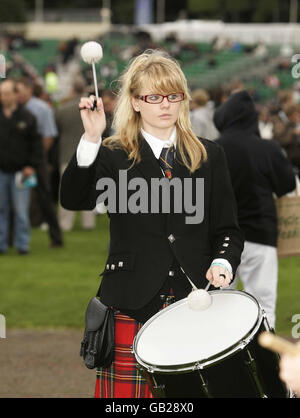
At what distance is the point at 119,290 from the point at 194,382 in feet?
2.04

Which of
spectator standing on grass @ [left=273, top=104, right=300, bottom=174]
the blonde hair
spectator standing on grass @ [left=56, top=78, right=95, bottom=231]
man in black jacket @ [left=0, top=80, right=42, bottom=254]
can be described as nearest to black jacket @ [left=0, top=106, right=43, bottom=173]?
man in black jacket @ [left=0, top=80, right=42, bottom=254]

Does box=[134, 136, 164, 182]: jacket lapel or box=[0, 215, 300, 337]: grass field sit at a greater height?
box=[134, 136, 164, 182]: jacket lapel

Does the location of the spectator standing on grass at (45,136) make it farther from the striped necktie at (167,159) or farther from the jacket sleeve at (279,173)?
the striped necktie at (167,159)

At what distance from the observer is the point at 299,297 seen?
366 inches

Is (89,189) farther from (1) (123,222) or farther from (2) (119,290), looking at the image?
(2) (119,290)

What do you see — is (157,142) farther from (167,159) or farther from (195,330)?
(195,330)

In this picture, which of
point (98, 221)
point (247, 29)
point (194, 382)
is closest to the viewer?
point (194, 382)

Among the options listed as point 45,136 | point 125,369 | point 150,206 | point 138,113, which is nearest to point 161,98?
point 138,113

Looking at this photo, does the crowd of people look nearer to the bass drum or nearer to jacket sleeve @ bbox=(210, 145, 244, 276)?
jacket sleeve @ bbox=(210, 145, 244, 276)

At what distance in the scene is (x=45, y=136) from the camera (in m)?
13.0

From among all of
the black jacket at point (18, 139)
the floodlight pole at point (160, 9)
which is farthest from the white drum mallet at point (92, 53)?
the floodlight pole at point (160, 9)

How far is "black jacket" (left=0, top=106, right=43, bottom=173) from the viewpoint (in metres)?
11.3

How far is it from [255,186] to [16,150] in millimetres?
5466
